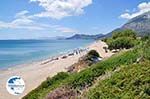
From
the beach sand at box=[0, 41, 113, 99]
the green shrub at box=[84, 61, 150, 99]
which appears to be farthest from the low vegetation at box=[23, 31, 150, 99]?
the beach sand at box=[0, 41, 113, 99]

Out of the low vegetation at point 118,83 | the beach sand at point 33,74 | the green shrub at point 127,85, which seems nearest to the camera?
the green shrub at point 127,85

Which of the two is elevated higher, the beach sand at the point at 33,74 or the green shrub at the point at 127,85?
the green shrub at the point at 127,85

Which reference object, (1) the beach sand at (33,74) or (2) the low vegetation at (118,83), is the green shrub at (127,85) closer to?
(2) the low vegetation at (118,83)

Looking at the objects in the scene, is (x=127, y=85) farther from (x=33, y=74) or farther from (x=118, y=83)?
(x=33, y=74)

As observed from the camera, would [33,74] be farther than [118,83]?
Yes

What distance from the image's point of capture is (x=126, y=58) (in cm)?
1861

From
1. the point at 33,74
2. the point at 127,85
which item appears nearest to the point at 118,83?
the point at 127,85

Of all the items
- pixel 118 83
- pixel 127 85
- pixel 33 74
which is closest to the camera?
pixel 127 85

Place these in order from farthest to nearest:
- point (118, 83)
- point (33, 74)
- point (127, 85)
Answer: point (33, 74) < point (118, 83) < point (127, 85)

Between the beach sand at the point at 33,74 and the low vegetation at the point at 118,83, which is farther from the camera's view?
the beach sand at the point at 33,74

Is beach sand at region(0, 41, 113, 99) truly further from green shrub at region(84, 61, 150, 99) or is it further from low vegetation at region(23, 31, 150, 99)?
green shrub at region(84, 61, 150, 99)

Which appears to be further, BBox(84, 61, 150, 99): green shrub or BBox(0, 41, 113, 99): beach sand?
BBox(0, 41, 113, 99): beach sand

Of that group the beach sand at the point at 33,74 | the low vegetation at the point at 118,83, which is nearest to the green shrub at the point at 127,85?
the low vegetation at the point at 118,83

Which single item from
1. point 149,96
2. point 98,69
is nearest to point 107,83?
point 149,96
